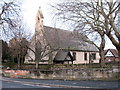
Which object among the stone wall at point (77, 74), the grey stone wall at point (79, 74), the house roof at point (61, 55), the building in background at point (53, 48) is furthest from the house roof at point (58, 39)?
the grey stone wall at point (79, 74)

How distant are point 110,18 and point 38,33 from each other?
34148 millimetres

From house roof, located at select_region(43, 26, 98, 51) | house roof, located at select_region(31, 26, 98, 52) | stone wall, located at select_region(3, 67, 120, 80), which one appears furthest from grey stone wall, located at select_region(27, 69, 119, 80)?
house roof, located at select_region(43, 26, 98, 51)

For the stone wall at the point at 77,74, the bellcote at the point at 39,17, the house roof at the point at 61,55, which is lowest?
the stone wall at the point at 77,74

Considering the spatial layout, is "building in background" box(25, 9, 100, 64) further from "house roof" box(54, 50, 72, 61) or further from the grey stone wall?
the grey stone wall

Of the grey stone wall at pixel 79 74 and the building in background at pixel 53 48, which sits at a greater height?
the building in background at pixel 53 48

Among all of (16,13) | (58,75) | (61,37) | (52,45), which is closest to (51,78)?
(58,75)

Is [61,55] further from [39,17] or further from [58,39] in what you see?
[39,17]

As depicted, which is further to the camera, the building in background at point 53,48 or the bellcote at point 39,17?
the bellcote at point 39,17

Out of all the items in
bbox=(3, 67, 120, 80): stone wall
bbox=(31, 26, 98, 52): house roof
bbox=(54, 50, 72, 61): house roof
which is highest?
bbox=(31, 26, 98, 52): house roof

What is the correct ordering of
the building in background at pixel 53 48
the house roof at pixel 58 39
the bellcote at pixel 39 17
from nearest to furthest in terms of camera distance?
the building in background at pixel 53 48 < the house roof at pixel 58 39 < the bellcote at pixel 39 17

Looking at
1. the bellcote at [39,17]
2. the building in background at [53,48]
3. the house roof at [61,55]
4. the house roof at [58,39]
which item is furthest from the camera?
the bellcote at [39,17]

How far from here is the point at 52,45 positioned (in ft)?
164

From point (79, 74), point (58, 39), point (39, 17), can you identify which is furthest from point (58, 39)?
point (79, 74)

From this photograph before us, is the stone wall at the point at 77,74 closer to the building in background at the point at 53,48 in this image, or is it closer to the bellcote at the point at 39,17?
the building in background at the point at 53,48
